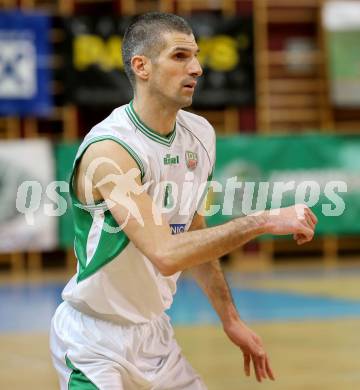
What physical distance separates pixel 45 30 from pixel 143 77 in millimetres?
13353

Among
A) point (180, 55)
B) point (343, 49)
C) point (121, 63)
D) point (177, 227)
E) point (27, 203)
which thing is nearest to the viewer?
point (180, 55)

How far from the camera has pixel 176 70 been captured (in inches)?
157

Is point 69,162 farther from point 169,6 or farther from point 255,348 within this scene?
point 255,348

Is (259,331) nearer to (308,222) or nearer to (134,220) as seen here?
(134,220)

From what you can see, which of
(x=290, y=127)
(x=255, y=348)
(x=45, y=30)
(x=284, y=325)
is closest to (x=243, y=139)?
(x=290, y=127)

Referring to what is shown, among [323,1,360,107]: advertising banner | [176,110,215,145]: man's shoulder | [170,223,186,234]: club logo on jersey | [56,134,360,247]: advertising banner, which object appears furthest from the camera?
[323,1,360,107]: advertising banner

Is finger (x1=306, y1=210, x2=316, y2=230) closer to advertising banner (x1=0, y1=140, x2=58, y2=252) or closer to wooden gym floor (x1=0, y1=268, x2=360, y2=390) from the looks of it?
Answer: wooden gym floor (x1=0, y1=268, x2=360, y2=390)

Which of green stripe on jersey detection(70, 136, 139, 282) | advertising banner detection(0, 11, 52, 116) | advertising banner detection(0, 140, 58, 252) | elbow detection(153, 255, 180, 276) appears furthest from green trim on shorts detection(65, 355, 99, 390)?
advertising banner detection(0, 11, 52, 116)

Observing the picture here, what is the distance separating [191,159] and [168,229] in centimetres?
53

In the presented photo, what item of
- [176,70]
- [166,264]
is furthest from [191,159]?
[166,264]

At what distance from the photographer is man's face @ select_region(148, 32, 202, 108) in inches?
156

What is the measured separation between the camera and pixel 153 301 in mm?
4059

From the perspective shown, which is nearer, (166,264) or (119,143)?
(166,264)

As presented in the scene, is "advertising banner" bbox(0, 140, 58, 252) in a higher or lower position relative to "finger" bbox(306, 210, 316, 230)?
lower
